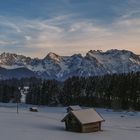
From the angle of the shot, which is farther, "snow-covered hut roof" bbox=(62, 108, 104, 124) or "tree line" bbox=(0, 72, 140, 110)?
"tree line" bbox=(0, 72, 140, 110)

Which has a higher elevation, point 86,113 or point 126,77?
point 126,77

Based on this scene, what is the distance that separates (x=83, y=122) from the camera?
3061 inches

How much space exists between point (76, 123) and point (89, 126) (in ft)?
8.04

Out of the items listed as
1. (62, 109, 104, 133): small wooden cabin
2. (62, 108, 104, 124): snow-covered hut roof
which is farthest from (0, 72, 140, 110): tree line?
(62, 109, 104, 133): small wooden cabin

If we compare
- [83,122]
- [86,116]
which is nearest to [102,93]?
[86,116]

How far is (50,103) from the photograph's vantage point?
196m

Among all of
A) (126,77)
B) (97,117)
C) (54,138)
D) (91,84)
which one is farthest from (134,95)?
(54,138)

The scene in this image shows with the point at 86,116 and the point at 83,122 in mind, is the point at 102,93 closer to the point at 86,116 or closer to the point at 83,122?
the point at 86,116

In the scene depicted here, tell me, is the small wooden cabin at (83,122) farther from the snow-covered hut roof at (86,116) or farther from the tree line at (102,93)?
the tree line at (102,93)

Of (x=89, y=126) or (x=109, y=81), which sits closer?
(x=89, y=126)

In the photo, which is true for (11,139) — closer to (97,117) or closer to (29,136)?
(29,136)

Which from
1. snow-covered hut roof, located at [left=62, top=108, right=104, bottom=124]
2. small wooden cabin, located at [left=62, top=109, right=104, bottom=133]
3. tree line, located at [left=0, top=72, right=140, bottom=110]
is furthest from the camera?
tree line, located at [left=0, top=72, right=140, bottom=110]

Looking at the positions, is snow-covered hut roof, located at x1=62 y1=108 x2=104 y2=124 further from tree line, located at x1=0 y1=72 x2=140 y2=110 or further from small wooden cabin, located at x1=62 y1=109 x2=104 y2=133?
tree line, located at x1=0 y1=72 x2=140 y2=110

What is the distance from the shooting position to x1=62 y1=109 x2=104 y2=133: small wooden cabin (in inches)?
3078
